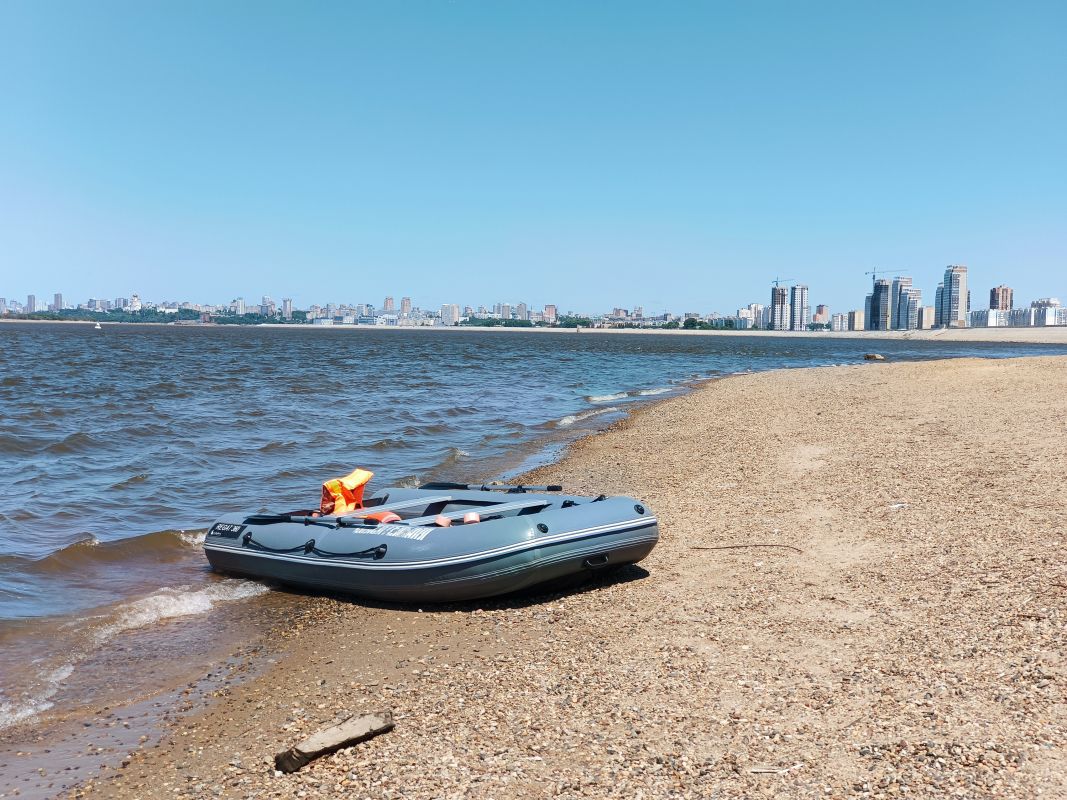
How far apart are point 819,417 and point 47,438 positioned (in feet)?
48.5

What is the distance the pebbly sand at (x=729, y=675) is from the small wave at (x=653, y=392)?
17.5m

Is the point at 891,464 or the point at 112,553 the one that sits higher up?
the point at 891,464

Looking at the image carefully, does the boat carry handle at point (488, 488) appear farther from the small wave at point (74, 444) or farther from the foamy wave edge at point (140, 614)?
the small wave at point (74, 444)

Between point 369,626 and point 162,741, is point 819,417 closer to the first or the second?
point 369,626

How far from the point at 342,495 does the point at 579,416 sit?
41.0 feet

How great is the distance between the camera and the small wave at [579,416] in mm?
18828

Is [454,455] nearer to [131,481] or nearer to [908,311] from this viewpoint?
[131,481]

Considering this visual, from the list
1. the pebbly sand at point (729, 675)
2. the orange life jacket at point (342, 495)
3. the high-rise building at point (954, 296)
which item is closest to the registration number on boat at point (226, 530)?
the orange life jacket at point (342, 495)

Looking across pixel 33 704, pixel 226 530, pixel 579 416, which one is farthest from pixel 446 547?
pixel 579 416

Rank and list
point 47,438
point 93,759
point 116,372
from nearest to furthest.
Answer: point 93,759 → point 47,438 → point 116,372

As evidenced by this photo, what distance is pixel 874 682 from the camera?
4355 millimetres

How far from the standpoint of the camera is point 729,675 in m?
4.61

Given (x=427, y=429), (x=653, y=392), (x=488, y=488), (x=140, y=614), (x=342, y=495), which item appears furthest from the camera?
(x=653, y=392)

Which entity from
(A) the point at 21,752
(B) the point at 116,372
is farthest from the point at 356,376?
(A) the point at 21,752
